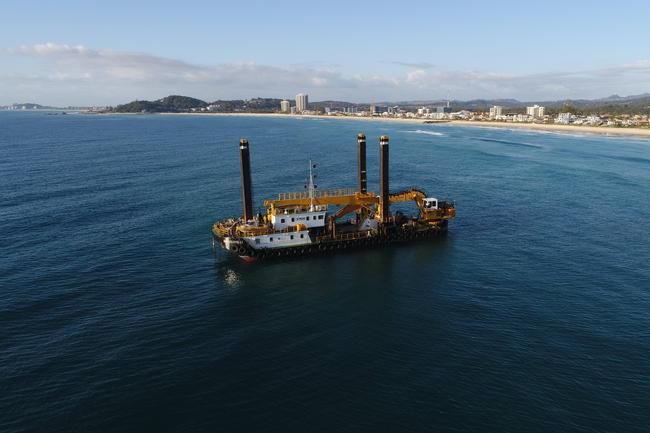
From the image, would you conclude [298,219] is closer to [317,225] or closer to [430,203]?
[317,225]

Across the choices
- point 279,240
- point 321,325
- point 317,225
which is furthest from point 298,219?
point 321,325

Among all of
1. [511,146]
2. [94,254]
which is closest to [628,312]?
[94,254]

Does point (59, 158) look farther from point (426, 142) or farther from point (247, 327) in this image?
point (426, 142)

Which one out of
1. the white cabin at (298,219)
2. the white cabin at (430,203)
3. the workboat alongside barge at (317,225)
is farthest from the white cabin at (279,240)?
the white cabin at (430,203)

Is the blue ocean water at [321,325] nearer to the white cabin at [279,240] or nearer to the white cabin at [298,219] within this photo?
the white cabin at [279,240]

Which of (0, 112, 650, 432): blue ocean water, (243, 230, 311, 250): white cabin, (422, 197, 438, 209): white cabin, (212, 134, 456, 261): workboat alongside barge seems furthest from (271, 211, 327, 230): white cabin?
(422, 197, 438, 209): white cabin
